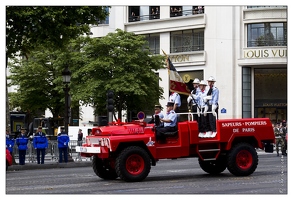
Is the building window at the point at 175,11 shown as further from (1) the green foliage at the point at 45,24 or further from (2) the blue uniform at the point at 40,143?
(2) the blue uniform at the point at 40,143

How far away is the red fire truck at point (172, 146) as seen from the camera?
58.1 ft

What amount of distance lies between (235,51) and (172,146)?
109 ft

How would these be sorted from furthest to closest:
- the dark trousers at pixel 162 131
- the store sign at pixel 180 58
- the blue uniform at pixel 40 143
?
the store sign at pixel 180 58 → the blue uniform at pixel 40 143 → the dark trousers at pixel 162 131

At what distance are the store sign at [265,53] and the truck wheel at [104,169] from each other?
32.3 m

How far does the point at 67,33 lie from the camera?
27969mm

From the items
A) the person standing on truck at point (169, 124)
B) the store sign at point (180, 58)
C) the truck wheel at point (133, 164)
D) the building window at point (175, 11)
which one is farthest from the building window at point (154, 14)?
the truck wheel at point (133, 164)

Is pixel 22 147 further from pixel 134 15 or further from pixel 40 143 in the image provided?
pixel 134 15

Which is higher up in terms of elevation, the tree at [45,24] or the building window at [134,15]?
the building window at [134,15]

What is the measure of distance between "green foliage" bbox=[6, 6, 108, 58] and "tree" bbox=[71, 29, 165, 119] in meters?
16.0

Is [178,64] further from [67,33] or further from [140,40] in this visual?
[67,33]

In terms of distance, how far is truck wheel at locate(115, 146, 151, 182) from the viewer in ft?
57.3

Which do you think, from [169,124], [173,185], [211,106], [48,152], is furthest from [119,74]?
[173,185]
